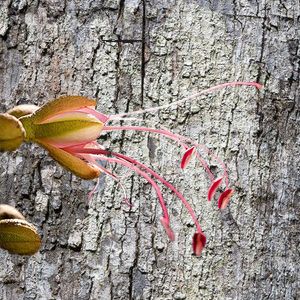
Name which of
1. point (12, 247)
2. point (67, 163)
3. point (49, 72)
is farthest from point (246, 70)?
point (12, 247)

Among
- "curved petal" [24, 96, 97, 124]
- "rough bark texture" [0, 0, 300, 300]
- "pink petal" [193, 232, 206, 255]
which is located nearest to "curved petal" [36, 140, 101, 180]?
"curved petal" [24, 96, 97, 124]

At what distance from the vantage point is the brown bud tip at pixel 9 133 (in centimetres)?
45

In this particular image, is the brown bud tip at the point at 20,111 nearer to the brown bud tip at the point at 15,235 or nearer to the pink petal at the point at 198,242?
the brown bud tip at the point at 15,235

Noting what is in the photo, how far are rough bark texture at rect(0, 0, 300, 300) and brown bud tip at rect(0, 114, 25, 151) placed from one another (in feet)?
1.48

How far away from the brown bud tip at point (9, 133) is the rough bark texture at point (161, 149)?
1.48 ft

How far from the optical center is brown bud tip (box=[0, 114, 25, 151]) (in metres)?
0.45

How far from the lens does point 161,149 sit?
91 centimetres

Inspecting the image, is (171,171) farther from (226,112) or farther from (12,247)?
(12,247)

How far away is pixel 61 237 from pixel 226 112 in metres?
0.39

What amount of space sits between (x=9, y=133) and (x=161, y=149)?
1.58 feet

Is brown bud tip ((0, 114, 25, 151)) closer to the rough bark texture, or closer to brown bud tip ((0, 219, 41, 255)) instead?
brown bud tip ((0, 219, 41, 255))

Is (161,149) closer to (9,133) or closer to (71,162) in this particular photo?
(71,162)

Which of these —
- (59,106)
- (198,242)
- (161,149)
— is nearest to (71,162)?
(59,106)

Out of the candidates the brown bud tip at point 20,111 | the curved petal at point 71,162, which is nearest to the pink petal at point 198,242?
the curved petal at point 71,162
